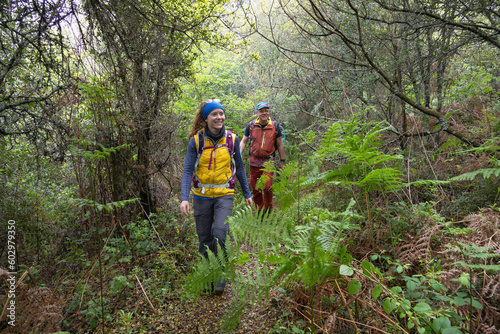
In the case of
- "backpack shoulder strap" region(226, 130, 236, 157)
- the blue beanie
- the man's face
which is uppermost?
the man's face

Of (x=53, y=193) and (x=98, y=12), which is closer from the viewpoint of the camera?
(x=98, y=12)

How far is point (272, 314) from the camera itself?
A: 8.39 feet

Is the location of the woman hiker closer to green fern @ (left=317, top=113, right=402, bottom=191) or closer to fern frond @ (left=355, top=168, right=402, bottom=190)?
green fern @ (left=317, top=113, right=402, bottom=191)

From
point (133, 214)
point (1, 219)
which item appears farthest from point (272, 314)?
point (1, 219)

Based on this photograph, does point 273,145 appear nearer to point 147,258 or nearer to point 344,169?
point 344,169

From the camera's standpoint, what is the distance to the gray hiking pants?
3.14 metres

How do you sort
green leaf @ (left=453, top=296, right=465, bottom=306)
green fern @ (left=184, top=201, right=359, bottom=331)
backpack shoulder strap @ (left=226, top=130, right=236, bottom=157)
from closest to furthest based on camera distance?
green leaf @ (left=453, top=296, right=465, bottom=306), green fern @ (left=184, top=201, right=359, bottom=331), backpack shoulder strap @ (left=226, top=130, right=236, bottom=157)

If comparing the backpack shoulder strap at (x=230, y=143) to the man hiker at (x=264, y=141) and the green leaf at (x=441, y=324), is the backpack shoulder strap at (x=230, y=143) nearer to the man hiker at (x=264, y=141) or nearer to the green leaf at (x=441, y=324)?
the man hiker at (x=264, y=141)

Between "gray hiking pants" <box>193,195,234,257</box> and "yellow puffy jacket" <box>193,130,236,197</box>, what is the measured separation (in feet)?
0.34

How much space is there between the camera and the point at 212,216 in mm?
3365

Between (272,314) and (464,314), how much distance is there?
1.58 meters

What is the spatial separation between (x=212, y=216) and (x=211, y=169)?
647 millimetres

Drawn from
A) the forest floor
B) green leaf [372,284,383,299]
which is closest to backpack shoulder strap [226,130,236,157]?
the forest floor

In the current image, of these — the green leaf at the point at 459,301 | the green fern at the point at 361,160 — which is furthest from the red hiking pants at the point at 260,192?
the green leaf at the point at 459,301
